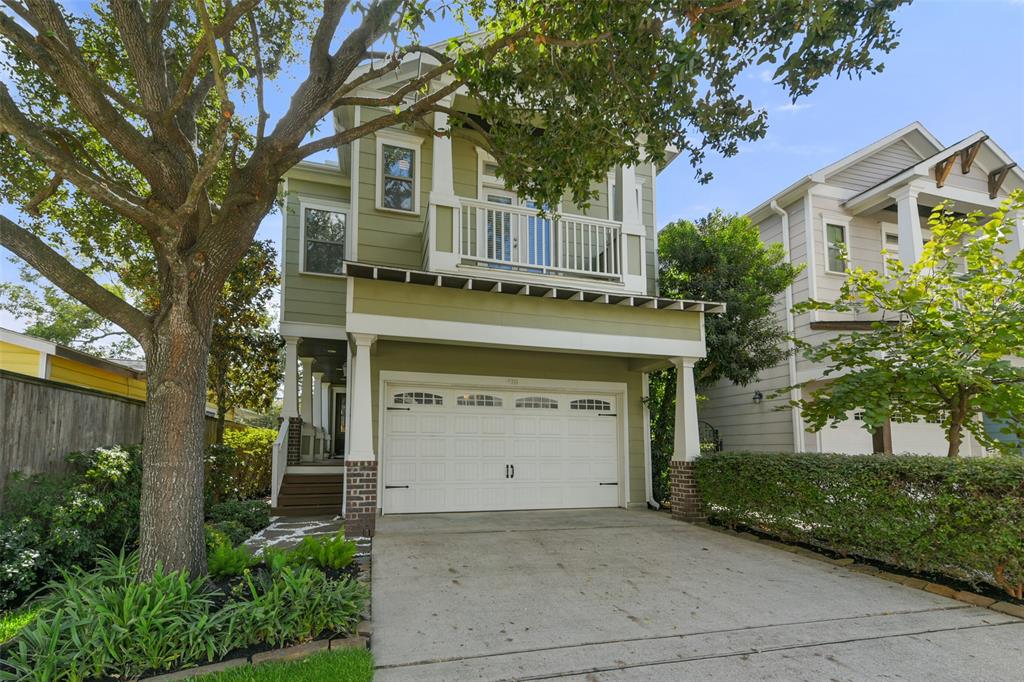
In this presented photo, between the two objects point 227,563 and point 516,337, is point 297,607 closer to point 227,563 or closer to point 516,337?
point 227,563

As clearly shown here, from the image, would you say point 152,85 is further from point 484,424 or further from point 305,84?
point 484,424

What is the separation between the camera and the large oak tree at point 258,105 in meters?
4.36

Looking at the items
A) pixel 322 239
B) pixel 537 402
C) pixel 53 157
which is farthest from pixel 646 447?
pixel 53 157

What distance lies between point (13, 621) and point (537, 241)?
725cm

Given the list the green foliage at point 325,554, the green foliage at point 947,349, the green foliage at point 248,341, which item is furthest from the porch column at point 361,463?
the green foliage at point 947,349

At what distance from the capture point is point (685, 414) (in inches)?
350

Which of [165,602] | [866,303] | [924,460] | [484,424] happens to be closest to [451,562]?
[165,602]

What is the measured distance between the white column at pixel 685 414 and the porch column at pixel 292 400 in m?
6.70

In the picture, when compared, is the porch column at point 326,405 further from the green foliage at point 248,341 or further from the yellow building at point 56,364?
the yellow building at point 56,364

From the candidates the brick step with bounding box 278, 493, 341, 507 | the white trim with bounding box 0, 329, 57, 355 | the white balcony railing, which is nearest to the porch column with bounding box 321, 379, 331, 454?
the brick step with bounding box 278, 493, 341, 507

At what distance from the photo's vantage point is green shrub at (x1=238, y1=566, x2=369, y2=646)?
370 cm

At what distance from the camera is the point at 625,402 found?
10.1m

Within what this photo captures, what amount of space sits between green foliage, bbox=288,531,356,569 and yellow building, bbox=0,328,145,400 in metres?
4.97

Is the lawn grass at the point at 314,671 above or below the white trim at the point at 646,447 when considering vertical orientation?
below
